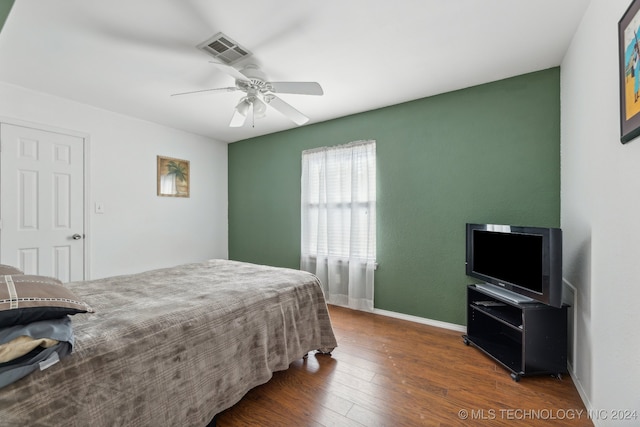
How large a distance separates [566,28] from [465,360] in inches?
99.7

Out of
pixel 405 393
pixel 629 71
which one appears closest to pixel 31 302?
pixel 405 393

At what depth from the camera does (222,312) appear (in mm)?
1531

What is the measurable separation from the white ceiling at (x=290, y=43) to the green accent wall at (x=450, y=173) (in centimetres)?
26

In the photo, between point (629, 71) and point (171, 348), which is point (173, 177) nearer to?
point (171, 348)

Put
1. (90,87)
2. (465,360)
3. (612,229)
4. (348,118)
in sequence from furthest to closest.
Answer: (348,118), (90,87), (465,360), (612,229)

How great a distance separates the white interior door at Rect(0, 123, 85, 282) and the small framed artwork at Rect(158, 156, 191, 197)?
877 millimetres

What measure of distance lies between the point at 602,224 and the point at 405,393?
4.95ft

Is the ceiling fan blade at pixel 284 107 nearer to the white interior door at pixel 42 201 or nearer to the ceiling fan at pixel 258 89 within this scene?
the ceiling fan at pixel 258 89

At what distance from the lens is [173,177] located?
393 cm

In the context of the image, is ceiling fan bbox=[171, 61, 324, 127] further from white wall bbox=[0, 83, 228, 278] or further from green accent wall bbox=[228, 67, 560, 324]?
white wall bbox=[0, 83, 228, 278]

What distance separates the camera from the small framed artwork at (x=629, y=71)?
1078 millimetres

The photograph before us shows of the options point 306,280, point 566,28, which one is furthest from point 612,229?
point 306,280

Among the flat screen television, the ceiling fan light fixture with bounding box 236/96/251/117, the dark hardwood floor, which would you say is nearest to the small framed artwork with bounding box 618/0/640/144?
the flat screen television

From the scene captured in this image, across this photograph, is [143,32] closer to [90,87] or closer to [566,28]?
[90,87]
